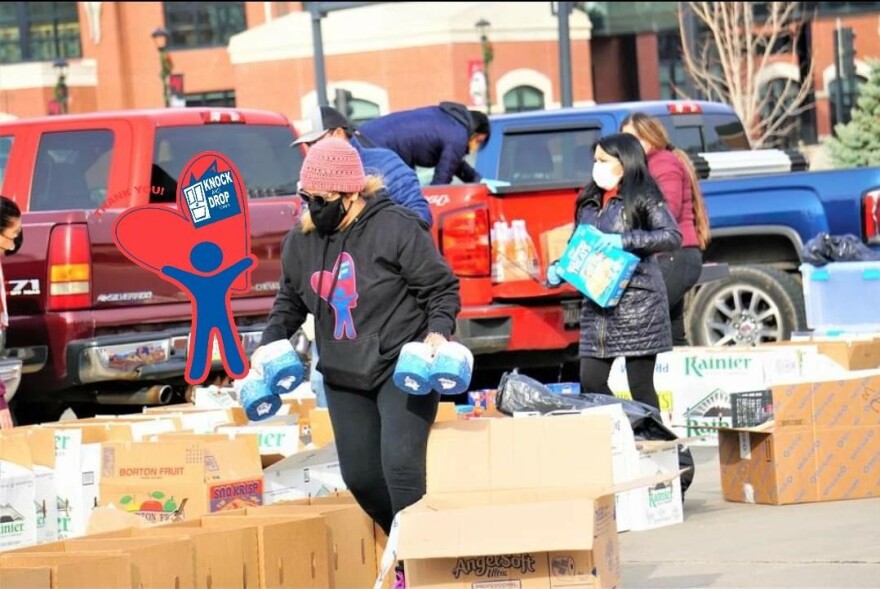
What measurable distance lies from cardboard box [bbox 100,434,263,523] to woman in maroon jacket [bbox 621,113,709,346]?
290cm

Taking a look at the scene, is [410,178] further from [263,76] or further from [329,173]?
[263,76]

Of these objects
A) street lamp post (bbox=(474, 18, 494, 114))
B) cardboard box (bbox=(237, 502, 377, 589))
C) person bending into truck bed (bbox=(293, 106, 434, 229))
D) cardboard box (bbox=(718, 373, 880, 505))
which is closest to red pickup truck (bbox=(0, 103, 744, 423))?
cardboard box (bbox=(718, 373, 880, 505))

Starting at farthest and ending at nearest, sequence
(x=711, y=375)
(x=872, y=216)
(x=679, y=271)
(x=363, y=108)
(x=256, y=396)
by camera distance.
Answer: (x=363, y=108) < (x=872, y=216) < (x=711, y=375) < (x=679, y=271) < (x=256, y=396)

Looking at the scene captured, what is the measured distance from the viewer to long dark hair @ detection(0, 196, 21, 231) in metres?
8.22

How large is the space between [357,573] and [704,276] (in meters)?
5.39

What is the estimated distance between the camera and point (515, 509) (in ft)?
17.4

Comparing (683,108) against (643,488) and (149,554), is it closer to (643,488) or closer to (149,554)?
(643,488)

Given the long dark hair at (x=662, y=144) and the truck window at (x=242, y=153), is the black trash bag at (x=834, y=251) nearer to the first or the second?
the long dark hair at (x=662, y=144)

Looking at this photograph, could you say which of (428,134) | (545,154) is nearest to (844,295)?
(545,154)

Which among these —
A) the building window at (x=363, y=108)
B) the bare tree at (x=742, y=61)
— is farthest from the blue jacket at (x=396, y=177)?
the building window at (x=363, y=108)

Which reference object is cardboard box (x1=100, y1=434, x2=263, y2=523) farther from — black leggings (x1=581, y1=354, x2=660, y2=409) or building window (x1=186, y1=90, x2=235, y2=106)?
building window (x1=186, y1=90, x2=235, y2=106)

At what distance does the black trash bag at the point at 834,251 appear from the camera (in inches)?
442

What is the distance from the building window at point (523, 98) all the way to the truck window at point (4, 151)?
36.9 metres

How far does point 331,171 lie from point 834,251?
6.07 meters
